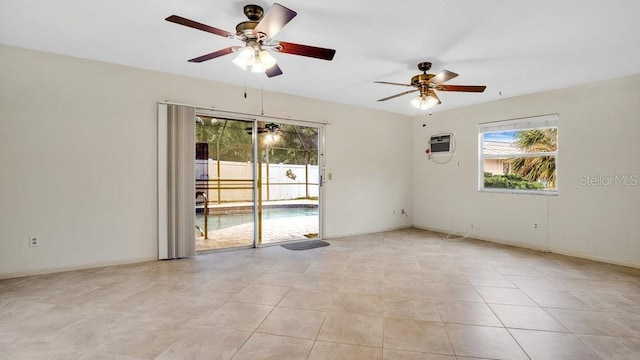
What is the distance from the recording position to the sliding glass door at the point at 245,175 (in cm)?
474

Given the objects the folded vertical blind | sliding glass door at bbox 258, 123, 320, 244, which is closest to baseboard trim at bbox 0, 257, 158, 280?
sliding glass door at bbox 258, 123, 320, 244

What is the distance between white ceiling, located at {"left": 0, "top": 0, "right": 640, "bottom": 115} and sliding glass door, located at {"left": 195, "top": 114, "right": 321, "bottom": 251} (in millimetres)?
914

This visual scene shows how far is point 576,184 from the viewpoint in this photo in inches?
172

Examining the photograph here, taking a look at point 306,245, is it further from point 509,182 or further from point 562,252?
point 562,252

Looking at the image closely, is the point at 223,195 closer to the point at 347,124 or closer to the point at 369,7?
the point at 347,124

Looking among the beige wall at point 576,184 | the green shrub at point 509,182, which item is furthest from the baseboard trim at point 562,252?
the green shrub at point 509,182

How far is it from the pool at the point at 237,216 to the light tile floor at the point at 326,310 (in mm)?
1095

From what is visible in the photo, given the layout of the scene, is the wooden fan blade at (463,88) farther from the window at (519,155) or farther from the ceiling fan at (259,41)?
the window at (519,155)

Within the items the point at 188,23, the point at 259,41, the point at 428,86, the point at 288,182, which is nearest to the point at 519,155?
the point at 428,86

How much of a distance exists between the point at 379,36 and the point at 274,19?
4.26 ft

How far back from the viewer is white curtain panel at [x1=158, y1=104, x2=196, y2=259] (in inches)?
159

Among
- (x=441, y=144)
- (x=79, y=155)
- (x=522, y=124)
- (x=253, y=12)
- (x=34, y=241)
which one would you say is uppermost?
(x=253, y=12)

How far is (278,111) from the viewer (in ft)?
16.2

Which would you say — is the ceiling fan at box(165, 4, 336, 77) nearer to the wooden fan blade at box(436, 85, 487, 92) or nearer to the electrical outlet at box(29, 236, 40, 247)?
the wooden fan blade at box(436, 85, 487, 92)
